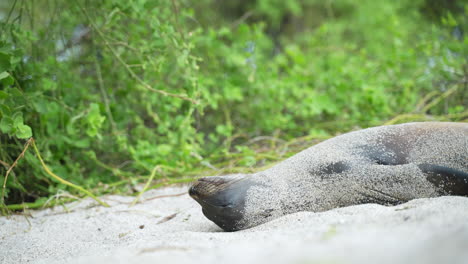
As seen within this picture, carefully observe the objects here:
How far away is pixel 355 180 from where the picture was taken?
1409mm

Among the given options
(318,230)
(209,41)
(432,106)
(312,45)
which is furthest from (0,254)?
(312,45)

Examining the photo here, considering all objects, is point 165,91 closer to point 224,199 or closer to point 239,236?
point 224,199

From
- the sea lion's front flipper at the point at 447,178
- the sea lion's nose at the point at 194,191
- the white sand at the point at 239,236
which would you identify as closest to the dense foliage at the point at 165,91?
A: the white sand at the point at 239,236

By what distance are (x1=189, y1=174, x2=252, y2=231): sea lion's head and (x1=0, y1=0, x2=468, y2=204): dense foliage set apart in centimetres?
67

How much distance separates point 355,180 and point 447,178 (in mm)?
277

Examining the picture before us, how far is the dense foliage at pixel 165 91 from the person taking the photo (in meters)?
2.04

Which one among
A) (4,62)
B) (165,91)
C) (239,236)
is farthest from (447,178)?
(4,62)

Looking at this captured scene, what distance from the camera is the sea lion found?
1.35 meters

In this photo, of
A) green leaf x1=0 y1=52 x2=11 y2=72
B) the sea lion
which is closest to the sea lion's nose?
the sea lion

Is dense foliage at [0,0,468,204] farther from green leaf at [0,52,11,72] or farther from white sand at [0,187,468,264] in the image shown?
white sand at [0,187,468,264]

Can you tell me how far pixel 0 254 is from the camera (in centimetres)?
144

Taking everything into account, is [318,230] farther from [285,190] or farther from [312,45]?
[312,45]

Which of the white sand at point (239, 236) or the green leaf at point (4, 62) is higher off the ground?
the green leaf at point (4, 62)

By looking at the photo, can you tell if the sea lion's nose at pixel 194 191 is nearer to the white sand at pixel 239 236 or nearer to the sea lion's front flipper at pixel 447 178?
the white sand at pixel 239 236
